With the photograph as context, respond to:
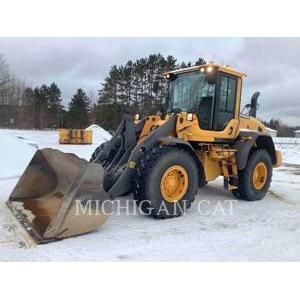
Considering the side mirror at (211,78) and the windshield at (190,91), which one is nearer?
the side mirror at (211,78)

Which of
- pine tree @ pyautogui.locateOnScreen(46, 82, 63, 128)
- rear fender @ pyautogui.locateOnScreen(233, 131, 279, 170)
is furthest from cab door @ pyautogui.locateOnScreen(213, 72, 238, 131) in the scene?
pine tree @ pyautogui.locateOnScreen(46, 82, 63, 128)

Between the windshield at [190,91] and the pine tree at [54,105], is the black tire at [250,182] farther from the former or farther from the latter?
the pine tree at [54,105]

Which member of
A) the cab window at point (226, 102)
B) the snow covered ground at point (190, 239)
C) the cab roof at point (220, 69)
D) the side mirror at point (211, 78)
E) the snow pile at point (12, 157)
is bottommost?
the snow covered ground at point (190, 239)

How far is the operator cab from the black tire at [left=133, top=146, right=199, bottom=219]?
43.9 inches

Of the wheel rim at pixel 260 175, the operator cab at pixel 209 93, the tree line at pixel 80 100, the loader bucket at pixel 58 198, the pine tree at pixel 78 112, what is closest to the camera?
the loader bucket at pixel 58 198

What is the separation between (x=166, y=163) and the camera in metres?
5.50

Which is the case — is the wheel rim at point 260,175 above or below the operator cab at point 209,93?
below

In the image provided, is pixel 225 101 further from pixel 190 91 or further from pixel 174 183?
pixel 174 183

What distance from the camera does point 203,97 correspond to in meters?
6.62

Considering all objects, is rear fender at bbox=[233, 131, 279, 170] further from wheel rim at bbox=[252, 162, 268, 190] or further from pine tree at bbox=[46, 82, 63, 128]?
pine tree at bbox=[46, 82, 63, 128]

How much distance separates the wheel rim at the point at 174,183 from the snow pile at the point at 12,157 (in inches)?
182

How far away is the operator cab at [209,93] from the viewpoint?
6547mm

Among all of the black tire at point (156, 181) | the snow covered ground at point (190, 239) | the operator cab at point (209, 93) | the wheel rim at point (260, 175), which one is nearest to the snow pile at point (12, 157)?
the snow covered ground at point (190, 239)

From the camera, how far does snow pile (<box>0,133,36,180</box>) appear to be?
923cm
